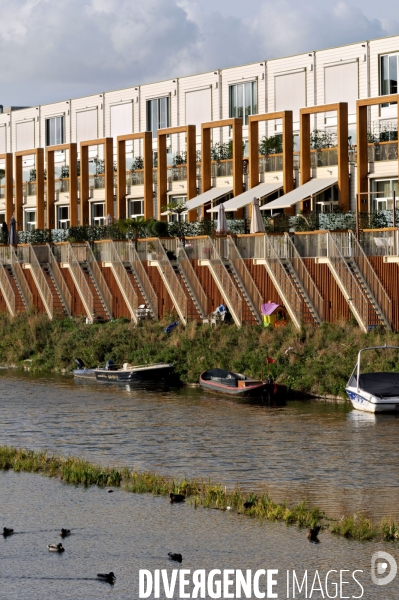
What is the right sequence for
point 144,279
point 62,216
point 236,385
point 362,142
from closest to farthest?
point 236,385 < point 362,142 < point 144,279 < point 62,216

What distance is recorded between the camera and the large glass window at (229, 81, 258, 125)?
230 ft

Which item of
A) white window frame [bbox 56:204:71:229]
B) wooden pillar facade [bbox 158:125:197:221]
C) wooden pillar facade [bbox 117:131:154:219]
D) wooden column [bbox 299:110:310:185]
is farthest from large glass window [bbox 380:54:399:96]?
white window frame [bbox 56:204:71:229]

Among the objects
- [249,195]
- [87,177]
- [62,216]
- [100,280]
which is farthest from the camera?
[62,216]

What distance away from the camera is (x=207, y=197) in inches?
2630

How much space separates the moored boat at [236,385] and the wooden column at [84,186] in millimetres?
30820

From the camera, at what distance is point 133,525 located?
24.6 meters

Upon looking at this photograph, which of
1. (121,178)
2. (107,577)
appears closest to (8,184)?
(121,178)

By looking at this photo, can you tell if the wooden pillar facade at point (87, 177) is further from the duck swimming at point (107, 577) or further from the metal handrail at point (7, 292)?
the duck swimming at point (107, 577)

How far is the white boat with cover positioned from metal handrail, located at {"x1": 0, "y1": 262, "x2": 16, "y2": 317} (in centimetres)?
3064

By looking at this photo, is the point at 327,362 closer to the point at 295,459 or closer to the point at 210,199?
the point at 295,459

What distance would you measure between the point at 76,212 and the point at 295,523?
56.4m

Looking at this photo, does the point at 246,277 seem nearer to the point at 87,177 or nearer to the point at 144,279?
the point at 144,279

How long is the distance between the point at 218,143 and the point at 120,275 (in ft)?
42.4

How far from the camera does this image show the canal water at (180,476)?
21.3 metres
